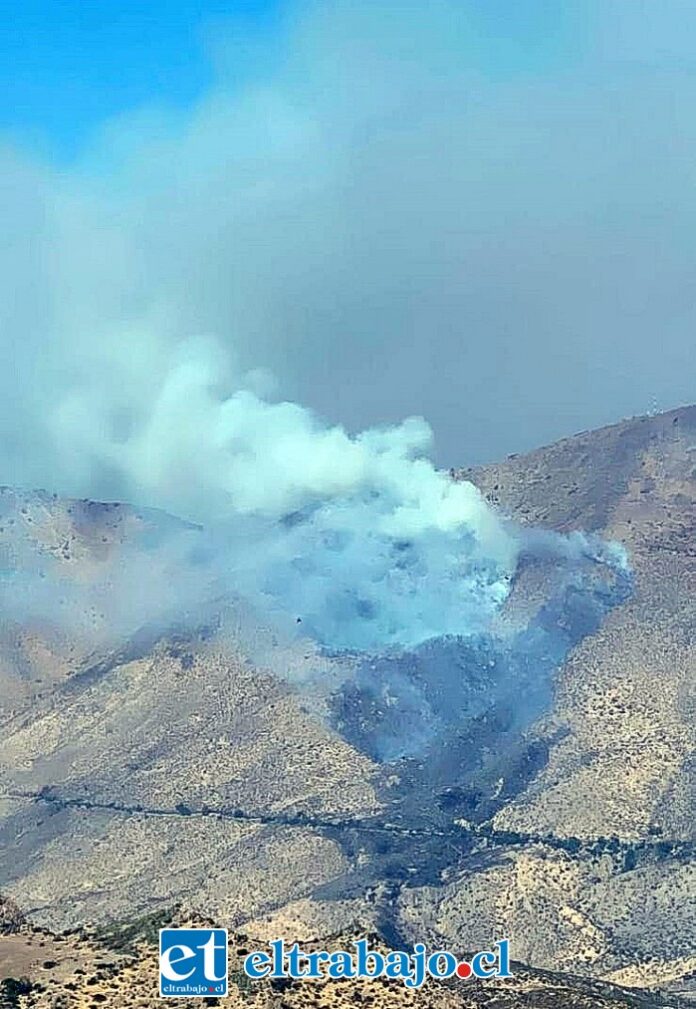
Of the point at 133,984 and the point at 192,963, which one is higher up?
the point at 192,963

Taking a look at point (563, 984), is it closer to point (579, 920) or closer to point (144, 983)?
point (144, 983)

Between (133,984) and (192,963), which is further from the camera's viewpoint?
(133,984)

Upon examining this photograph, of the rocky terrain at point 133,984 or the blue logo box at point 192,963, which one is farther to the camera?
the blue logo box at point 192,963

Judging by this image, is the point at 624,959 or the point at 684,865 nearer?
the point at 624,959

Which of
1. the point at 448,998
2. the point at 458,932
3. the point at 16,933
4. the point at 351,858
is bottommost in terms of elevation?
the point at 448,998

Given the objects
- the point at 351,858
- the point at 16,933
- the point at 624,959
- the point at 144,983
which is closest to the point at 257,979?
the point at 144,983

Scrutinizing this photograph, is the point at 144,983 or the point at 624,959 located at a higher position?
the point at 624,959

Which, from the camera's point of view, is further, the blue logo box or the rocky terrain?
the blue logo box

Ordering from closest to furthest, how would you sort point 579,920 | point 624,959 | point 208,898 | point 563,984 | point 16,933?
point 16,933, point 563,984, point 624,959, point 579,920, point 208,898
